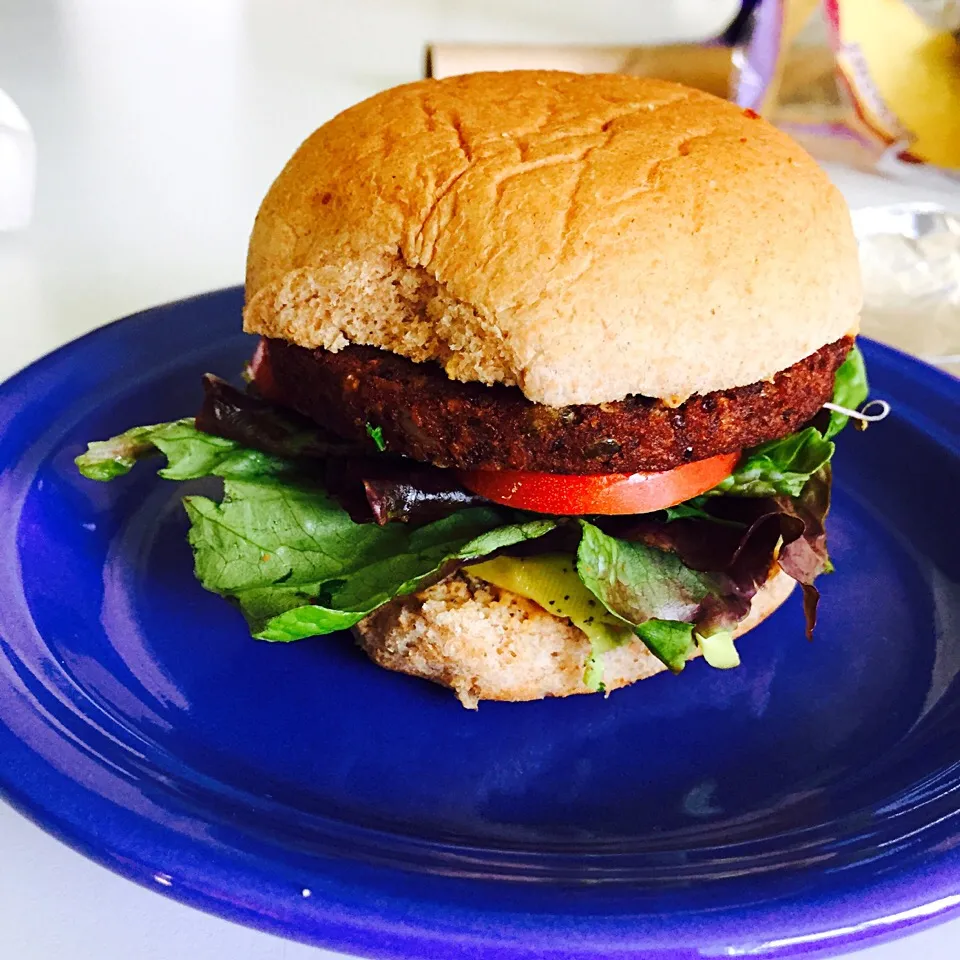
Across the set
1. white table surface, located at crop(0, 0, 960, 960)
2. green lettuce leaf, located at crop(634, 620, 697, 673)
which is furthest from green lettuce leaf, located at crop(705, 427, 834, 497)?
white table surface, located at crop(0, 0, 960, 960)

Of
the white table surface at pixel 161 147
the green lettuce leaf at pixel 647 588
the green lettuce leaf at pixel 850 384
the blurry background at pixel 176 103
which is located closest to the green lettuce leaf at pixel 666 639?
the green lettuce leaf at pixel 647 588

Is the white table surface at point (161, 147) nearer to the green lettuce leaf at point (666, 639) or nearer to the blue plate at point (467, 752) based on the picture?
the blue plate at point (467, 752)

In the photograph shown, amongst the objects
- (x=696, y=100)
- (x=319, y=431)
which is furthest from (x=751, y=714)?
(x=696, y=100)

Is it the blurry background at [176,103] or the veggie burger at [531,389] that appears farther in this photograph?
the blurry background at [176,103]

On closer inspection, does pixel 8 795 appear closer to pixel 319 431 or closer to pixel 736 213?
pixel 319 431

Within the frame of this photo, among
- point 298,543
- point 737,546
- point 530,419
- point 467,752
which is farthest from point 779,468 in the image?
point 298,543

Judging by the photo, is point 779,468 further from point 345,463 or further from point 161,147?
point 161,147
